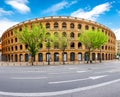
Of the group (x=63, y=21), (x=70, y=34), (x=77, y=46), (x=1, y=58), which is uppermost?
(x=63, y=21)

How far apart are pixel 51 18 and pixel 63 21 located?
3764mm

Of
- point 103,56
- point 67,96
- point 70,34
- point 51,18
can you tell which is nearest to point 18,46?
point 51,18

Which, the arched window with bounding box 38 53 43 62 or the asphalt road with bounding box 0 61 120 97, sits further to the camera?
the arched window with bounding box 38 53 43 62

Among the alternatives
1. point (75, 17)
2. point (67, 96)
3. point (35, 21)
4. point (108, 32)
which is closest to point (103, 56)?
point (108, 32)

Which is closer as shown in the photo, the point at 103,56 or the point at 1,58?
the point at 103,56

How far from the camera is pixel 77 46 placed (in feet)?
149

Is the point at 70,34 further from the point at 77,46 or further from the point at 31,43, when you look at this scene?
the point at 31,43

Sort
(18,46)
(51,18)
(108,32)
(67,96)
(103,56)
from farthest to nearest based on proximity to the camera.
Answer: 1. (108,32)
2. (103,56)
3. (18,46)
4. (51,18)
5. (67,96)

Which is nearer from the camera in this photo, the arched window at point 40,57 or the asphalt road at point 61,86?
the asphalt road at point 61,86

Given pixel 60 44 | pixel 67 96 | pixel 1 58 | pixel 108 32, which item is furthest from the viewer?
pixel 1 58

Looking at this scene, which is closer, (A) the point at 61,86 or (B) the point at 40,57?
(A) the point at 61,86

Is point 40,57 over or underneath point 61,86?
over

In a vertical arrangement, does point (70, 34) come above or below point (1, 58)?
above

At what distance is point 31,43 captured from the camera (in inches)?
1261
